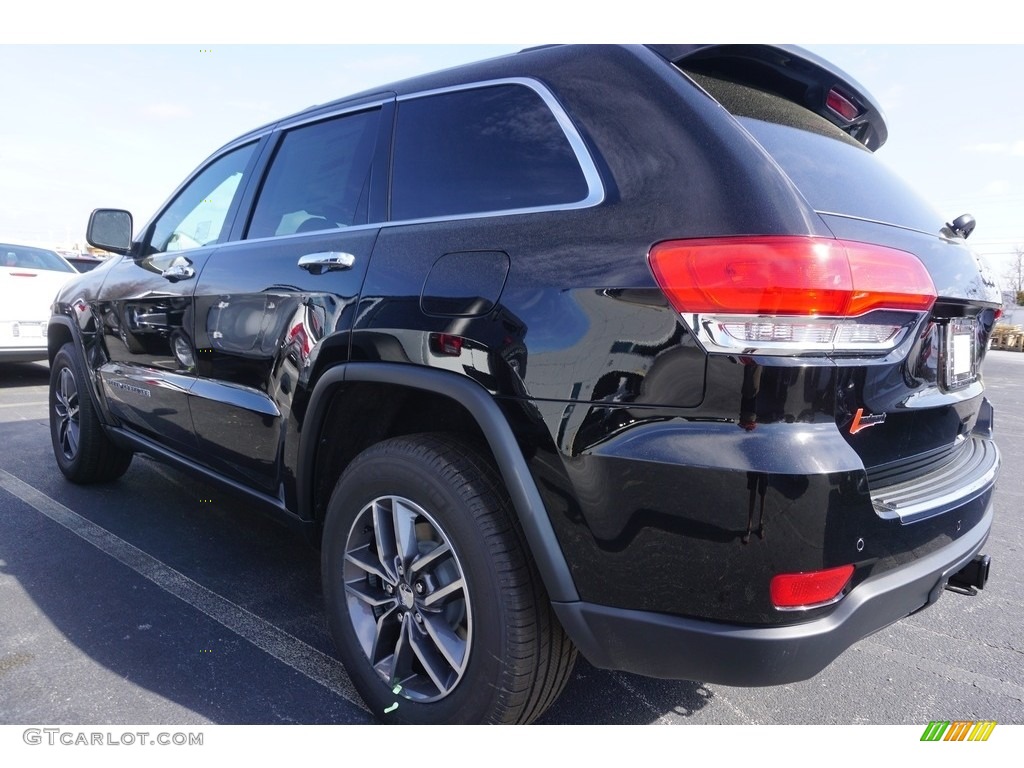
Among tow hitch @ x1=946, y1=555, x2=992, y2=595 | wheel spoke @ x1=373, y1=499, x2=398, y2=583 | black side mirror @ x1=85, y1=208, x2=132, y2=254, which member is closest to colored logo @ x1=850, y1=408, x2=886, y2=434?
tow hitch @ x1=946, y1=555, x2=992, y2=595

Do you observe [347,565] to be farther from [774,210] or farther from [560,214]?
[774,210]

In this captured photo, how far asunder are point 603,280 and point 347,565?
119 centimetres

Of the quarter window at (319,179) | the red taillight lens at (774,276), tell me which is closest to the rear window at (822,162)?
the red taillight lens at (774,276)

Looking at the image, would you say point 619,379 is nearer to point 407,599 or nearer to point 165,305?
point 407,599

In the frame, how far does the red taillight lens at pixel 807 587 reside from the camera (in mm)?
1396

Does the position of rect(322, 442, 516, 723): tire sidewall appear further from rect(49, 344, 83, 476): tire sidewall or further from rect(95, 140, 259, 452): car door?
rect(49, 344, 83, 476): tire sidewall

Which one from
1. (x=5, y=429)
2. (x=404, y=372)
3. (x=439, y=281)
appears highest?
(x=439, y=281)

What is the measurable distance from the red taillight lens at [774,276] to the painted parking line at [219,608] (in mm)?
1589

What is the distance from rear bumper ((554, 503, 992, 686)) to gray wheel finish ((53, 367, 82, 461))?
361 centimetres

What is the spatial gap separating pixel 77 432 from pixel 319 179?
2.56 meters

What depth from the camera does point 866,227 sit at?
1595 mm

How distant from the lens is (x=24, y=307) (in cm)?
744

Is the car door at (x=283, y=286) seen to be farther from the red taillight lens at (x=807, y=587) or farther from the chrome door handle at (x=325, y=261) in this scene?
the red taillight lens at (x=807, y=587)
